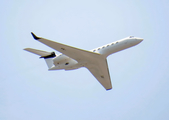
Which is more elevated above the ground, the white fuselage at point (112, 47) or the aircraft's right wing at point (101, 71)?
the white fuselage at point (112, 47)

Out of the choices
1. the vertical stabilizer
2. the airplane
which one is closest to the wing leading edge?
the airplane

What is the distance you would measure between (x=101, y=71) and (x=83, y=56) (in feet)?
13.9

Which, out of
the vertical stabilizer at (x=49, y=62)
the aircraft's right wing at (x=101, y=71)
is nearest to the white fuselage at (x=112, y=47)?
the aircraft's right wing at (x=101, y=71)

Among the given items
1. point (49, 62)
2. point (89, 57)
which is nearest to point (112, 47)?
point (89, 57)

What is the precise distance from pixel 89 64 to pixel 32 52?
293 inches

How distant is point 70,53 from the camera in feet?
80.5

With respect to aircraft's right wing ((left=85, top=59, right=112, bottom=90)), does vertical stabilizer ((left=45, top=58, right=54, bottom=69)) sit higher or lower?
higher

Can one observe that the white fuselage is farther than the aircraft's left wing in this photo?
Yes

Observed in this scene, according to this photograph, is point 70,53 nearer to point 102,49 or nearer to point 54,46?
point 54,46

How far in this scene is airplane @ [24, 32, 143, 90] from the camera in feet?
78.8

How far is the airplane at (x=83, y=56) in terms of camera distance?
2403 cm

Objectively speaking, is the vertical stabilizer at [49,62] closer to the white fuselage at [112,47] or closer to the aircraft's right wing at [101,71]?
the white fuselage at [112,47]

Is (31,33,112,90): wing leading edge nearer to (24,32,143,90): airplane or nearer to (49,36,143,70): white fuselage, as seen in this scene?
(24,32,143,90): airplane

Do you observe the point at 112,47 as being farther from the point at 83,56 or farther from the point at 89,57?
the point at 83,56
